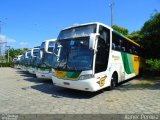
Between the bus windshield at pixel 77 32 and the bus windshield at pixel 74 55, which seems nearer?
the bus windshield at pixel 74 55

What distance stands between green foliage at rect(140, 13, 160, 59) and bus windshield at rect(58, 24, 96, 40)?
274 inches

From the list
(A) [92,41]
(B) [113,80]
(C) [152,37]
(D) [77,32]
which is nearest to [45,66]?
(B) [113,80]

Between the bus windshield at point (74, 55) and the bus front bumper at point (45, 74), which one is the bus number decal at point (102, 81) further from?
the bus front bumper at point (45, 74)

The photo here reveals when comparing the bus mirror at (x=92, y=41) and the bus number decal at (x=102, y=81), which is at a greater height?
the bus mirror at (x=92, y=41)

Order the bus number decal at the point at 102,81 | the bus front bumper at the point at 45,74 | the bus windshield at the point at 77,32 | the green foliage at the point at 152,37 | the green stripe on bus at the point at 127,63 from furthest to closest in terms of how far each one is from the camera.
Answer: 1. the green foliage at the point at 152,37
2. the bus front bumper at the point at 45,74
3. the green stripe on bus at the point at 127,63
4. the bus windshield at the point at 77,32
5. the bus number decal at the point at 102,81

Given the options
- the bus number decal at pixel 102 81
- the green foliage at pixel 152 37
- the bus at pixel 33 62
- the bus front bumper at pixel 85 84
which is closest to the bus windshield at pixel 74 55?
the bus front bumper at pixel 85 84

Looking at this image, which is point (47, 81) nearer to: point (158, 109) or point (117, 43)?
point (117, 43)

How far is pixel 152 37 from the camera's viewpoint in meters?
19.6

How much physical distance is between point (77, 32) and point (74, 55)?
1.21 m

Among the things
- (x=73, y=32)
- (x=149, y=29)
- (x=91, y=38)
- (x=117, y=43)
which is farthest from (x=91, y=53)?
(x=149, y=29)

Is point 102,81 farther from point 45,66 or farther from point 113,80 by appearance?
point 45,66

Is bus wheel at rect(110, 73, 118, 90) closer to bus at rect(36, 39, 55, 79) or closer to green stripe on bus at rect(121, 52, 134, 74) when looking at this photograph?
green stripe on bus at rect(121, 52, 134, 74)

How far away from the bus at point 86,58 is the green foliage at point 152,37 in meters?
5.18

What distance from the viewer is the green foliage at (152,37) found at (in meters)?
17.1
